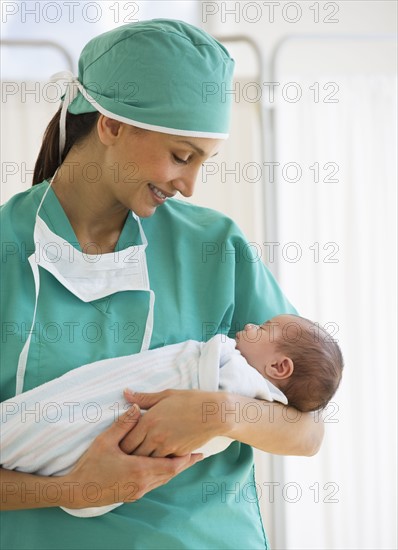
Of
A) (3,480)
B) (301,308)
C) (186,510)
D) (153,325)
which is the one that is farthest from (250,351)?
(301,308)

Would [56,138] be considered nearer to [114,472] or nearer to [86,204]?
[86,204]

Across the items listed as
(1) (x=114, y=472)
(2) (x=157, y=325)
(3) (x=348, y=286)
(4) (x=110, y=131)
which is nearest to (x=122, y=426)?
(1) (x=114, y=472)

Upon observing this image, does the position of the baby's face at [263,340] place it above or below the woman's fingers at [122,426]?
above

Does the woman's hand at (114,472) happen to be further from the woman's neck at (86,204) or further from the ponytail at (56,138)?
the ponytail at (56,138)

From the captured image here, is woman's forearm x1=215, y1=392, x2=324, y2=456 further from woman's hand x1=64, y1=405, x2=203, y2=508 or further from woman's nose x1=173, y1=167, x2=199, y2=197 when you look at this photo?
woman's nose x1=173, y1=167, x2=199, y2=197

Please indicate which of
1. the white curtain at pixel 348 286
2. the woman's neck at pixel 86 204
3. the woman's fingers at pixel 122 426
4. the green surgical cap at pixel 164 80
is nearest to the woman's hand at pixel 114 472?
the woman's fingers at pixel 122 426

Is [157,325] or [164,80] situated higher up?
[164,80]

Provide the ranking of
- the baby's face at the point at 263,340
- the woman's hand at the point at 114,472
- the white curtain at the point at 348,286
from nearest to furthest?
the woman's hand at the point at 114,472 < the baby's face at the point at 263,340 < the white curtain at the point at 348,286

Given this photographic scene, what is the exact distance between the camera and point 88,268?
4.58 ft

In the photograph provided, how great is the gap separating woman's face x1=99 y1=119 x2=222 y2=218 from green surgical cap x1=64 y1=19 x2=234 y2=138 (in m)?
0.02

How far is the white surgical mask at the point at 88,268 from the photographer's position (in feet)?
4.47

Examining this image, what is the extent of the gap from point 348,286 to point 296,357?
4.17ft

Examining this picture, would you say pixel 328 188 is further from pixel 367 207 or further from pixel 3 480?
pixel 3 480

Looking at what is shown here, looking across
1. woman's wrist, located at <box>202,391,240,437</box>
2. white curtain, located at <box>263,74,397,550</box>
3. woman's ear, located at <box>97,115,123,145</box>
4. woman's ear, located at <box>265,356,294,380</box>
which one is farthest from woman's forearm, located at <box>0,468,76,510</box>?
white curtain, located at <box>263,74,397,550</box>
